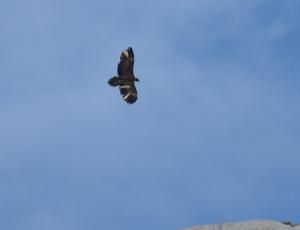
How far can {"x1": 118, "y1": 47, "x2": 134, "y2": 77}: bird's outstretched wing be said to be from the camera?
4716 centimetres

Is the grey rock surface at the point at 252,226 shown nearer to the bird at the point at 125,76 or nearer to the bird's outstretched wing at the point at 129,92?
the bird at the point at 125,76

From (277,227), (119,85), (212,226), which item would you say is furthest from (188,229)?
(119,85)

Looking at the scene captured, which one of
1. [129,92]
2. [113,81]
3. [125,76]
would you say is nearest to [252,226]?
[113,81]

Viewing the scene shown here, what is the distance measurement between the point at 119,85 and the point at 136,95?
180 cm

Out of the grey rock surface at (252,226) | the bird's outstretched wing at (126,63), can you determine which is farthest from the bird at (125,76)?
the grey rock surface at (252,226)

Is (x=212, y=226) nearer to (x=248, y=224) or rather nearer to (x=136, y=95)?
(x=248, y=224)

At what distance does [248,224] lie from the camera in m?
32.6

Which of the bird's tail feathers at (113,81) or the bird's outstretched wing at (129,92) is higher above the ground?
the bird's outstretched wing at (129,92)

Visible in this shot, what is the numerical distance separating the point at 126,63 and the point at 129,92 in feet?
6.37

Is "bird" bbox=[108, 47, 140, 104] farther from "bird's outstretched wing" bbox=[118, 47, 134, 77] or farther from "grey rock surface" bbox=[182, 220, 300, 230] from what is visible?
"grey rock surface" bbox=[182, 220, 300, 230]

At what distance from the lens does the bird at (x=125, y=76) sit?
4712 centimetres

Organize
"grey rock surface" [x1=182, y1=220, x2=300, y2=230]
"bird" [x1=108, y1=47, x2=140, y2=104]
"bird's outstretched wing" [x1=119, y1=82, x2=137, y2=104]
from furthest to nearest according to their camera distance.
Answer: "bird's outstretched wing" [x1=119, y1=82, x2=137, y2=104], "bird" [x1=108, y1=47, x2=140, y2=104], "grey rock surface" [x1=182, y1=220, x2=300, y2=230]

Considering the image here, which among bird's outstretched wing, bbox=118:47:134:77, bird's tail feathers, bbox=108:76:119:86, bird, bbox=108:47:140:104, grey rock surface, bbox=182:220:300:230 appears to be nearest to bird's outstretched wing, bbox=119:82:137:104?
bird, bbox=108:47:140:104

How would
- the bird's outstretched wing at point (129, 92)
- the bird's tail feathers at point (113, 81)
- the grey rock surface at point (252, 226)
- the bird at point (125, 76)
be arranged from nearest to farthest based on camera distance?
1. the grey rock surface at point (252, 226)
2. the bird's tail feathers at point (113, 81)
3. the bird at point (125, 76)
4. the bird's outstretched wing at point (129, 92)
